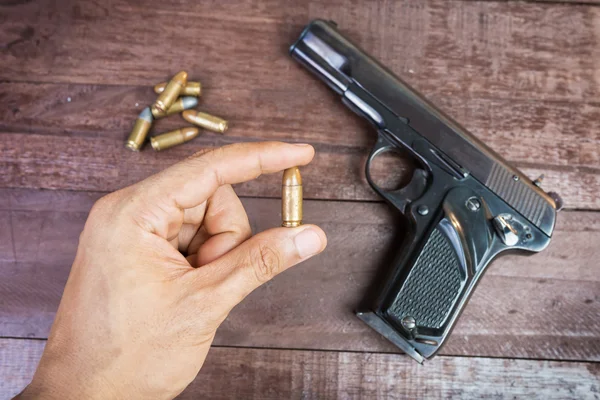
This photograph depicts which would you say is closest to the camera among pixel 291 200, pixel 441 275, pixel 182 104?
pixel 291 200

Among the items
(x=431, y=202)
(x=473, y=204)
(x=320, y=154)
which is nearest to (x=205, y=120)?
(x=320, y=154)

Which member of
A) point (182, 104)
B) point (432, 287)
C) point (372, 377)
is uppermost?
point (182, 104)

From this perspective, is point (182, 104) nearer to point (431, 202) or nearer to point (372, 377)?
Answer: point (431, 202)

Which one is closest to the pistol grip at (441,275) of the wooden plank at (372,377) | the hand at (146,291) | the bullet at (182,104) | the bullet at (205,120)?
the wooden plank at (372,377)

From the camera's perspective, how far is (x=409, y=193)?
1.59m

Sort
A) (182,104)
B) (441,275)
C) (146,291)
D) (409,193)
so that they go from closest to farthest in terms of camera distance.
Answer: (146,291), (441,275), (409,193), (182,104)

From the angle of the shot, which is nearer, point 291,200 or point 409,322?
point 291,200

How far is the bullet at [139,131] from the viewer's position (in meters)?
1.67

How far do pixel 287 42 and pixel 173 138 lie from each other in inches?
21.8

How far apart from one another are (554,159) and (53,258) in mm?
1841

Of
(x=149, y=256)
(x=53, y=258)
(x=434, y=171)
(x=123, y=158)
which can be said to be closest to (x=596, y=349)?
(x=434, y=171)

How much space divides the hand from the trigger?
18.9 inches

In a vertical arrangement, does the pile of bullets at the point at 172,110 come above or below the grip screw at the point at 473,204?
above

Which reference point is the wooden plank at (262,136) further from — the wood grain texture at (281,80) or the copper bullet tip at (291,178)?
the copper bullet tip at (291,178)
